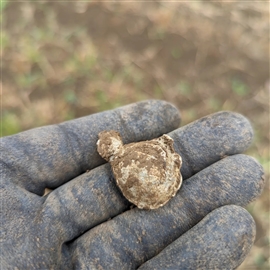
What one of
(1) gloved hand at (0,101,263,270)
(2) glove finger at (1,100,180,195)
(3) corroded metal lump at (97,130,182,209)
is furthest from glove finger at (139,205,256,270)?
(2) glove finger at (1,100,180,195)

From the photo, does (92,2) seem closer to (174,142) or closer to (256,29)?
(256,29)

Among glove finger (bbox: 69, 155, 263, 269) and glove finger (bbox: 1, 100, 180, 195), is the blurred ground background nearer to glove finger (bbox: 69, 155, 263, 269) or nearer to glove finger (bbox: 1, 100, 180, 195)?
glove finger (bbox: 1, 100, 180, 195)

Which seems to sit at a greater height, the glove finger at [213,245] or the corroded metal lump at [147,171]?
the corroded metal lump at [147,171]

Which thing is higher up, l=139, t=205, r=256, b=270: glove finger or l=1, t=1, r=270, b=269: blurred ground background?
l=1, t=1, r=270, b=269: blurred ground background

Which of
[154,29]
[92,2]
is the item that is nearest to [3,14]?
[92,2]

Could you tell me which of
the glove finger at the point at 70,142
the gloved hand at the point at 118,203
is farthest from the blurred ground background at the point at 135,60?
the gloved hand at the point at 118,203

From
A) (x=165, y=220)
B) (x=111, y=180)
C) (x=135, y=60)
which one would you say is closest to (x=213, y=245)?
(x=165, y=220)

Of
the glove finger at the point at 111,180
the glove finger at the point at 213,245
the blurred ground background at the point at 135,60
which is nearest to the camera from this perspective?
the glove finger at the point at 213,245

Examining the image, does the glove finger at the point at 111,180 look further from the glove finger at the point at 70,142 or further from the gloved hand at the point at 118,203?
the glove finger at the point at 70,142
